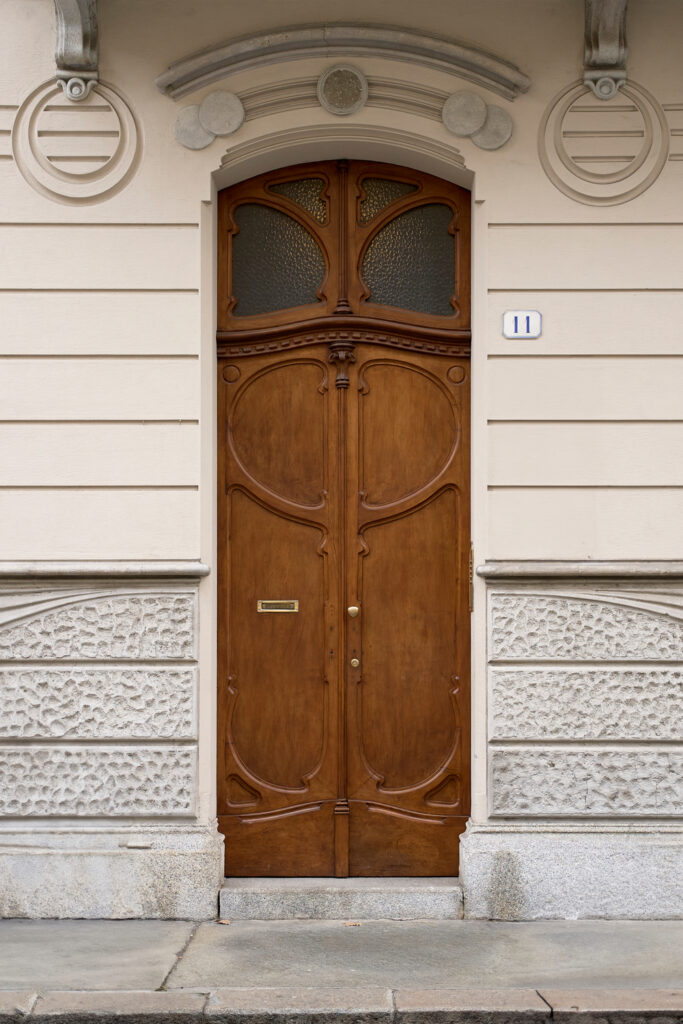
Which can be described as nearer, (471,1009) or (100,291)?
(471,1009)

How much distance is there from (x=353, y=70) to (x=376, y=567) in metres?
2.67

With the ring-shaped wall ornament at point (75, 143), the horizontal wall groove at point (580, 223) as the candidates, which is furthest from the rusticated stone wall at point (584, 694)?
the ring-shaped wall ornament at point (75, 143)

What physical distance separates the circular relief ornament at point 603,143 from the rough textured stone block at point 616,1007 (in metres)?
3.90

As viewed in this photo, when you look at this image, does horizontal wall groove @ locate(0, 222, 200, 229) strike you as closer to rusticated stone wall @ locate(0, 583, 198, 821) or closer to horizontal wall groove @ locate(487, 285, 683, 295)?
horizontal wall groove @ locate(487, 285, 683, 295)

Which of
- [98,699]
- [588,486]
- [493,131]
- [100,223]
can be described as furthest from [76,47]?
[588,486]

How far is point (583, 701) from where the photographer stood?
5.94m

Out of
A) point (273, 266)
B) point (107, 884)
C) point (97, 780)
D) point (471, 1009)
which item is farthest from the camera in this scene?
point (273, 266)

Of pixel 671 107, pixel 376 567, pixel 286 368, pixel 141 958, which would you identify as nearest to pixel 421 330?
pixel 286 368

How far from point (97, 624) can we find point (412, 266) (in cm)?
261

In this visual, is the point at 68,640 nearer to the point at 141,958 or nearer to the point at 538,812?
the point at 141,958

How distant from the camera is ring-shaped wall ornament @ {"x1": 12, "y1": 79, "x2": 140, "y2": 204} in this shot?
237 inches

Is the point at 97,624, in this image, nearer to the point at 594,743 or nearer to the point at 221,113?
the point at 594,743

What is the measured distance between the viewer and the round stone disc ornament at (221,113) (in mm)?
6000

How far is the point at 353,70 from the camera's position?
6.02 metres
